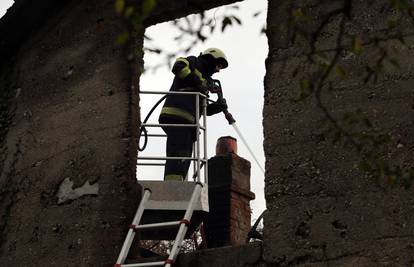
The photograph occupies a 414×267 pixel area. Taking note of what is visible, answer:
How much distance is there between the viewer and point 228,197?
843 cm

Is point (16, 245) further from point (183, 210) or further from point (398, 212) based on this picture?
point (398, 212)

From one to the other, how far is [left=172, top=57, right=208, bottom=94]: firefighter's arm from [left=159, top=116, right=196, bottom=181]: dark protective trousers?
1.26 ft

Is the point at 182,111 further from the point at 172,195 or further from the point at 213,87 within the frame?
the point at 172,195

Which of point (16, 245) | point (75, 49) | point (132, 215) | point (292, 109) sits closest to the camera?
point (292, 109)

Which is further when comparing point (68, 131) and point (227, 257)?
point (68, 131)

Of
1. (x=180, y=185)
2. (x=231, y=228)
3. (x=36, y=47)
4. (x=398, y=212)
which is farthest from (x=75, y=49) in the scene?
(x=398, y=212)

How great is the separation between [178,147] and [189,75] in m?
0.74

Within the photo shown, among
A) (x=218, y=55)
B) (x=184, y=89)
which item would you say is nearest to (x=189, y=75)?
(x=184, y=89)

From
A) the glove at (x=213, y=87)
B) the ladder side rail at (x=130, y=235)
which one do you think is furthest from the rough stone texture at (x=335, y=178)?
the glove at (x=213, y=87)

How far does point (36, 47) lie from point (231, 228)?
9.81 ft

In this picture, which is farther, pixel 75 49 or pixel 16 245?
pixel 75 49

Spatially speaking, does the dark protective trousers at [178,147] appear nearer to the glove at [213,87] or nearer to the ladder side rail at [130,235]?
the glove at [213,87]

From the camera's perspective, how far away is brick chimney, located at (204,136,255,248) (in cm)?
833

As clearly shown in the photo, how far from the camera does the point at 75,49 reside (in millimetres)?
6629
